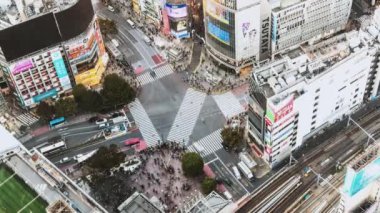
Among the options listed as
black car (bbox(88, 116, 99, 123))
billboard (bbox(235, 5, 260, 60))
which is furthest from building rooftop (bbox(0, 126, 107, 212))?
billboard (bbox(235, 5, 260, 60))

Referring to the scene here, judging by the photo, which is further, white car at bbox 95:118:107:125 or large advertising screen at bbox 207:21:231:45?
large advertising screen at bbox 207:21:231:45

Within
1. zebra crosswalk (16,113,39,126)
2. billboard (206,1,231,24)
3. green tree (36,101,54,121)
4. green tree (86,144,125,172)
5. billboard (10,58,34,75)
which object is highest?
billboard (206,1,231,24)

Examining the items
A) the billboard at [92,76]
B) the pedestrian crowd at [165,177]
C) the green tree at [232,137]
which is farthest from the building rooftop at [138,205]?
the billboard at [92,76]

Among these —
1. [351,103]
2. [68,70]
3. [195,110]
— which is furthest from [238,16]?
[68,70]

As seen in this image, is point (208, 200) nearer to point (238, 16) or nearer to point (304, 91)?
point (304, 91)

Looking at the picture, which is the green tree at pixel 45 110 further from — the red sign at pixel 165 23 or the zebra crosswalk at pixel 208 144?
the red sign at pixel 165 23

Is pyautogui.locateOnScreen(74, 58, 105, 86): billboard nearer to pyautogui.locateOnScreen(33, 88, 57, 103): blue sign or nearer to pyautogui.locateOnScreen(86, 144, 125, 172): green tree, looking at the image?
pyautogui.locateOnScreen(33, 88, 57, 103): blue sign

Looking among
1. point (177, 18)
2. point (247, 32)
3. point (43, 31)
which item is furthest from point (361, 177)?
point (43, 31)
